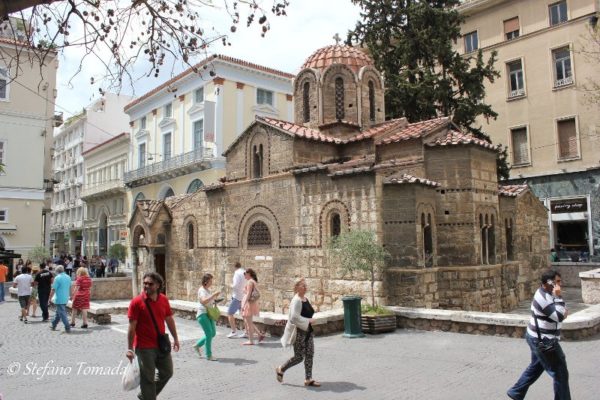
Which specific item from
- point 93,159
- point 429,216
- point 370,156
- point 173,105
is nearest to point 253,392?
point 429,216

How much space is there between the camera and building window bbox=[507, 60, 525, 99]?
2670 centimetres

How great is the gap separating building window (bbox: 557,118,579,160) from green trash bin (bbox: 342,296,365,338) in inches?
768

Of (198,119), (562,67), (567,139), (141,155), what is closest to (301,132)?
(567,139)

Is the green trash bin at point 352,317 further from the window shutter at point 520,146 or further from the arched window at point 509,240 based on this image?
the window shutter at point 520,146

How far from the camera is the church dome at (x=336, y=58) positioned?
16578 mm

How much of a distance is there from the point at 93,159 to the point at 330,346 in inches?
1706

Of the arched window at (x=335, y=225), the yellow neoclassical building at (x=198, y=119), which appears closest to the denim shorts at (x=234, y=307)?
the arched window at (x=335, y=225)

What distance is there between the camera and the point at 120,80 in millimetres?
6336

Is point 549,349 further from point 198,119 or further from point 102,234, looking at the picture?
point 102,234

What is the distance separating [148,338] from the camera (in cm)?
536

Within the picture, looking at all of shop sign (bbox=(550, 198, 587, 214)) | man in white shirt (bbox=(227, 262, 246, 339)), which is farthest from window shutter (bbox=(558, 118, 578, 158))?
man in white shirt (bbox=(227, 262, 246, 339))

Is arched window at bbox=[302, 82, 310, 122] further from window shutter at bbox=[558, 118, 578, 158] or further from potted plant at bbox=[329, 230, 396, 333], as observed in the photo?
window shutter at bbox=[558, 118, 578, 158]

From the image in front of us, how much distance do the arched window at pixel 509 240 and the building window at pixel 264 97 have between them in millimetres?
20333

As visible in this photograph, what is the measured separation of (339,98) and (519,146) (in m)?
14.8
